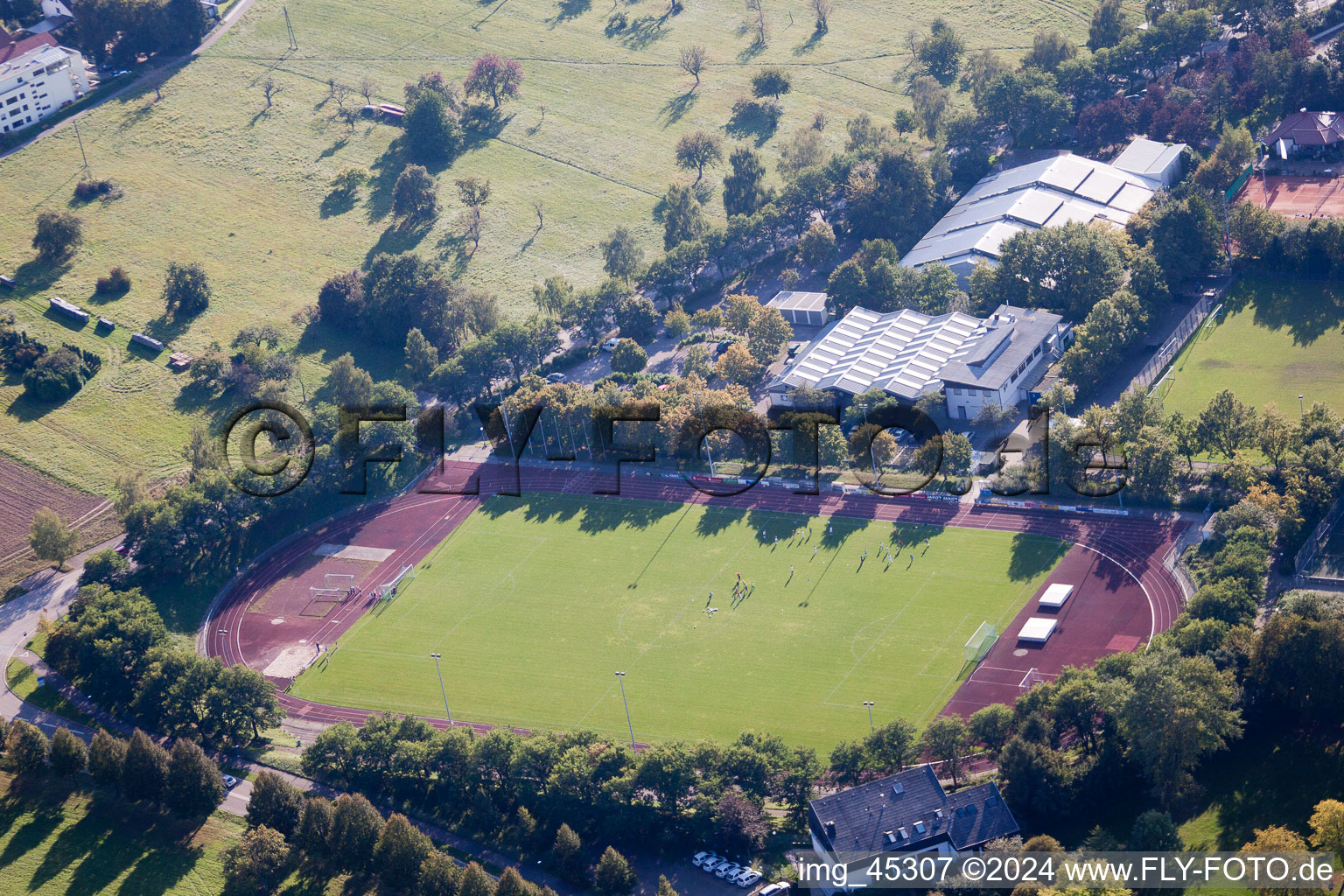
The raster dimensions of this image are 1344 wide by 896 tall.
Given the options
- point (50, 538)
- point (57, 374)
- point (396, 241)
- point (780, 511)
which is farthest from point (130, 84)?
point (780, 511)

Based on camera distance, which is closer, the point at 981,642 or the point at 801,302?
the point at 981,642

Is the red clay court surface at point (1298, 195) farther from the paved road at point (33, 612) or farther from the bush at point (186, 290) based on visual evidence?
the paved road at point (33, 612)

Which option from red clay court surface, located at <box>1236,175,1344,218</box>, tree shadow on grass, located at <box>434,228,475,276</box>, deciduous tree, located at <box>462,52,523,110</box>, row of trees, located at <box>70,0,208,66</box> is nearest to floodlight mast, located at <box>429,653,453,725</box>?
tree shadow on grass, located at <box>434,228,475,276</box>

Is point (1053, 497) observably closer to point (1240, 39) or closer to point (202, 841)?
point (202, 841)

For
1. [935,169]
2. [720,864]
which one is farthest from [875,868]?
[935,169]

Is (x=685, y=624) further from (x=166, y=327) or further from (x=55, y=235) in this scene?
(x=55, y=235)

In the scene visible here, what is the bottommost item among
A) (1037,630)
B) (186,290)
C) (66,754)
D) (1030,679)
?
(66,754)
